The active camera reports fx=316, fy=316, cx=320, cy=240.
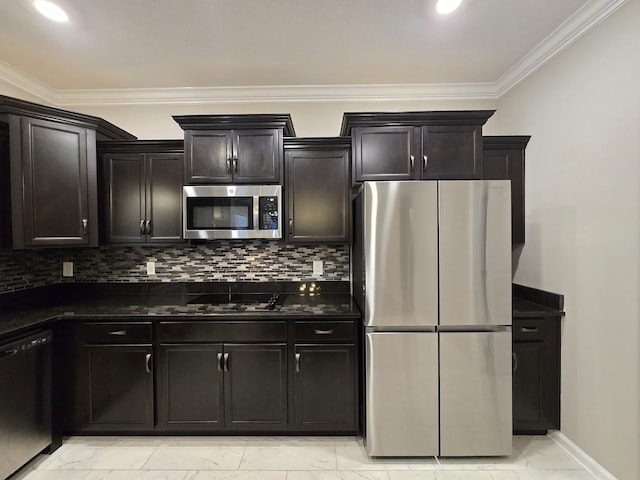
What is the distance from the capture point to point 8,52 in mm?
2340

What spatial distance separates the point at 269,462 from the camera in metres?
2.05

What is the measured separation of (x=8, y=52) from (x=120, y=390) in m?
2.62

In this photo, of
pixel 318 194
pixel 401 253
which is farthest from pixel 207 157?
pixel 401 253

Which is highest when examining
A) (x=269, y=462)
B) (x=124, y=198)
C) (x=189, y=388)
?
(x=124, y=198)

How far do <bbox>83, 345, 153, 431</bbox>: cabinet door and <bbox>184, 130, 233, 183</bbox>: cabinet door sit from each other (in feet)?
4.38

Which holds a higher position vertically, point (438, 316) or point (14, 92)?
point (14, 92)

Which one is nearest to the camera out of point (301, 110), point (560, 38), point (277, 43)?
point (560, 38)

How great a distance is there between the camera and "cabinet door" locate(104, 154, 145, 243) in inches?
103

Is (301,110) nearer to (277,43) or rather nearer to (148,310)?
(277,43)

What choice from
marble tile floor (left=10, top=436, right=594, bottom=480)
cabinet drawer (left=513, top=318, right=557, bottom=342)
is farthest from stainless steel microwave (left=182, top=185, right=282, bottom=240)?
cabinet drawer (left=513, top=318, right=557, bottom=342)

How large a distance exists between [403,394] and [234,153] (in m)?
2.12

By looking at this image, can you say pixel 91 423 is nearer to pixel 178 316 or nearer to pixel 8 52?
pixel 178 316

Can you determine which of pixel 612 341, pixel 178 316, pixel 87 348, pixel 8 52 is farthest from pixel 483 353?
pixel 8 52

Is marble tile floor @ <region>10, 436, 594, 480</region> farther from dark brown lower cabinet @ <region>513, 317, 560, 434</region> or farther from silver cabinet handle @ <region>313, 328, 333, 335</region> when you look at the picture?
silver cabinet handle @ <region>313, 328, 333, 335</region>
